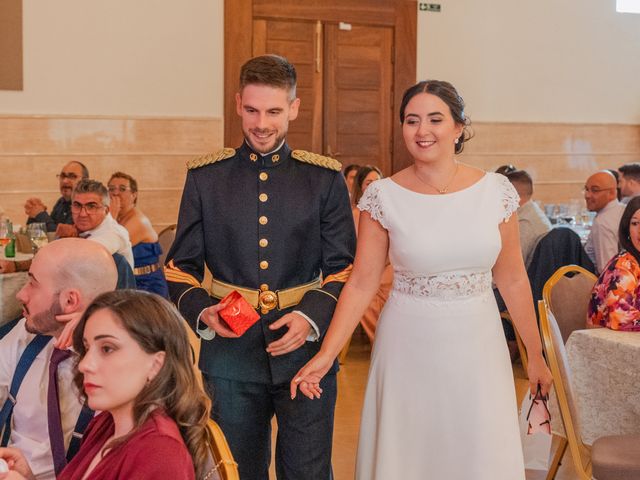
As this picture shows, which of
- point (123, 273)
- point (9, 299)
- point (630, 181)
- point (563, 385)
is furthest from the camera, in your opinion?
point (630, 181)

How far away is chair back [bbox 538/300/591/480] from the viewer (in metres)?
3.48

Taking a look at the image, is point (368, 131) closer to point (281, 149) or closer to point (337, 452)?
point (337, 452)

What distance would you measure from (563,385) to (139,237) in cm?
389

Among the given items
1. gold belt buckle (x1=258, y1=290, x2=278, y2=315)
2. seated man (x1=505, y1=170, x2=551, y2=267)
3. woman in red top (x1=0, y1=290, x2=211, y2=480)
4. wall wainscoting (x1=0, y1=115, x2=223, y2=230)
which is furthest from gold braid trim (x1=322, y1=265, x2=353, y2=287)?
wall wainscoting (x1=0, y1=115, x2=223, y2=230)

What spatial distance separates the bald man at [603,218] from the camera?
6.99 metres

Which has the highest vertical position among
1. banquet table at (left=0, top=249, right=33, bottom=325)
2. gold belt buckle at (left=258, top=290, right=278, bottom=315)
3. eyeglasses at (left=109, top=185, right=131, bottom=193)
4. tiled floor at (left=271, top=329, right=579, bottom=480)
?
eyeglasses at (left=109, top=185, right=131, bottom=193)

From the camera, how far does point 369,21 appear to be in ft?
33.8

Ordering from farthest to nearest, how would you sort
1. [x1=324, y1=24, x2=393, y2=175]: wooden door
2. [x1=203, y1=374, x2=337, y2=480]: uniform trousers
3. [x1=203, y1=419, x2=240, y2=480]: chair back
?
[x1=324, y1=24, x2=393, y2=175]: wooden door < [x1=203, y1=374, x2=337, y2=480]: uniform trousers < [x1=203, y1=419, x2=240, y2=480]: chair back

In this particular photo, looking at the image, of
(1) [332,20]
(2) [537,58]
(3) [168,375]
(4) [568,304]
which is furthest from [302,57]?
(3) [168,375]

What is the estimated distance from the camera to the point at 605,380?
3793mm

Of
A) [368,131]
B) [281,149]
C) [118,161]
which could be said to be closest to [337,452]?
[281,149]

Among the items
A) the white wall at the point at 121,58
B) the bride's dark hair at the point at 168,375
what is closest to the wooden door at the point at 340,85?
the white wall at the point at 121,58

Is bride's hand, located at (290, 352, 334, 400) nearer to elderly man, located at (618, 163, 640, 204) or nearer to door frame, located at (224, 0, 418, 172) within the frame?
elderly man, located at (618, 163, 640, 204)

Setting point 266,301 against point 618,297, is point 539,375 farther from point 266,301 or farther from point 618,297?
point 618,297
